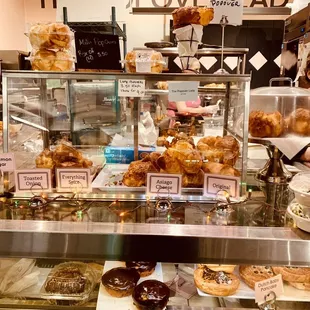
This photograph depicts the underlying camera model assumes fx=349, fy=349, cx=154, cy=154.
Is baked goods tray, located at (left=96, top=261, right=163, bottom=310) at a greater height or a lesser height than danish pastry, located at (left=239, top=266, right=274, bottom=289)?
lesser

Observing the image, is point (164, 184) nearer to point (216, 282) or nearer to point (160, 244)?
point (160, 244)

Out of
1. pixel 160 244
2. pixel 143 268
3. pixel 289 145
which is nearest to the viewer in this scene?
pixel 160 244

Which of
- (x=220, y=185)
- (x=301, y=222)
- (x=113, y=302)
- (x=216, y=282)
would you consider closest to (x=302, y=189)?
(x=301, y=222)

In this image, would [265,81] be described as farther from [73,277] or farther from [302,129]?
[73,277]

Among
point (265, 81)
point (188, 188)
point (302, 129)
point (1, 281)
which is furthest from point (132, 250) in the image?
point (265, 81)

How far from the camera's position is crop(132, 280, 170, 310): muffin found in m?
1.19

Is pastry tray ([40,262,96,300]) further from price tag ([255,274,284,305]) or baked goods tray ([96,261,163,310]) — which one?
price tag ([255,274,284,305])

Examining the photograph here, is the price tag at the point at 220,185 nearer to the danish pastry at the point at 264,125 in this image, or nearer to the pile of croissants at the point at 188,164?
the pile of croissants at the point at 188,164

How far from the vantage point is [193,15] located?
4.31 feet

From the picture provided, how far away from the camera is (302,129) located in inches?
54.3

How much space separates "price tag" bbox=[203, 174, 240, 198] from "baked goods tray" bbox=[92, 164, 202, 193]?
0.05 metres

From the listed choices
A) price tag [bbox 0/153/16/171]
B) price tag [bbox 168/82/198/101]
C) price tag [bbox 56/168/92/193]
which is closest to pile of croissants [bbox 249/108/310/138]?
price tag [bbox 168/82/198/101]

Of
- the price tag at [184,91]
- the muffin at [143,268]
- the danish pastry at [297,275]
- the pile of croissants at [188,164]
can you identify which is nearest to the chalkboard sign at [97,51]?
the price tag at [184,91]

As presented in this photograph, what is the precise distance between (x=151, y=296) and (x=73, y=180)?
0.48 m
